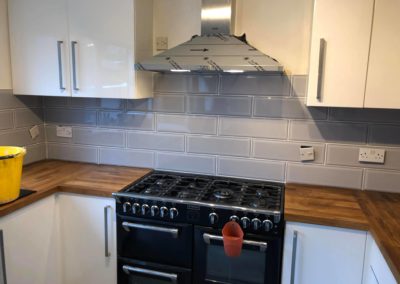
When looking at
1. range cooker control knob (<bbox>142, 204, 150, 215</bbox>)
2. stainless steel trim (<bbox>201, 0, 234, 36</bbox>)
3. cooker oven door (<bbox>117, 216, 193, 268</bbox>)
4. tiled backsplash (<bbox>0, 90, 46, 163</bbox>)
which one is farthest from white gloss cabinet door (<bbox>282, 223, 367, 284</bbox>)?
tiled backsplash (<bbox>0, 90, 46, 163</bbox>)

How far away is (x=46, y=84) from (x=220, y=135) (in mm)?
1164

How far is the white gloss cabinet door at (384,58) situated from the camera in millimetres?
1533

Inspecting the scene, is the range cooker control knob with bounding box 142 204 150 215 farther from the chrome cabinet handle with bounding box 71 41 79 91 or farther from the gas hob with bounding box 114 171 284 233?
the chrome cabinet handle with bounding box 71 41 79 91

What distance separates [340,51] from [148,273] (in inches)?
60.1

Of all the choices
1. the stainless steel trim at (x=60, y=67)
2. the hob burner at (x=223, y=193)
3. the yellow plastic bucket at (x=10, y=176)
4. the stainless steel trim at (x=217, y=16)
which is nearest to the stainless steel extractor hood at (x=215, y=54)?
the stainless steel trim at (x=217, y=16)

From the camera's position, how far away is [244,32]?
6.63ft

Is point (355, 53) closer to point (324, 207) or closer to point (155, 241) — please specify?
point (324, 207)

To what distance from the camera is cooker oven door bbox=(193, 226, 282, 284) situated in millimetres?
→ 1624

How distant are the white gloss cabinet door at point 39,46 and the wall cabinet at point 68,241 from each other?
0.73m

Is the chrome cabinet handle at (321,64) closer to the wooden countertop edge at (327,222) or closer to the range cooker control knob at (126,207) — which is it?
the wooden countertop edge at (327,222)

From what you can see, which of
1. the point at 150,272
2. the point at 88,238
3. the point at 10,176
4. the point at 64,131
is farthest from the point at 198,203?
the point at 64,131

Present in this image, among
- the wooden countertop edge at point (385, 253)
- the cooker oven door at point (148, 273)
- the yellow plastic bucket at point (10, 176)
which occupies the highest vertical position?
the yellow plastic bucket at point (10, 176)

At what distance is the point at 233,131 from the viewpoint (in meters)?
2.13

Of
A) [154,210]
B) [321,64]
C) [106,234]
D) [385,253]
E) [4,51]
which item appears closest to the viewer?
[385,253]
